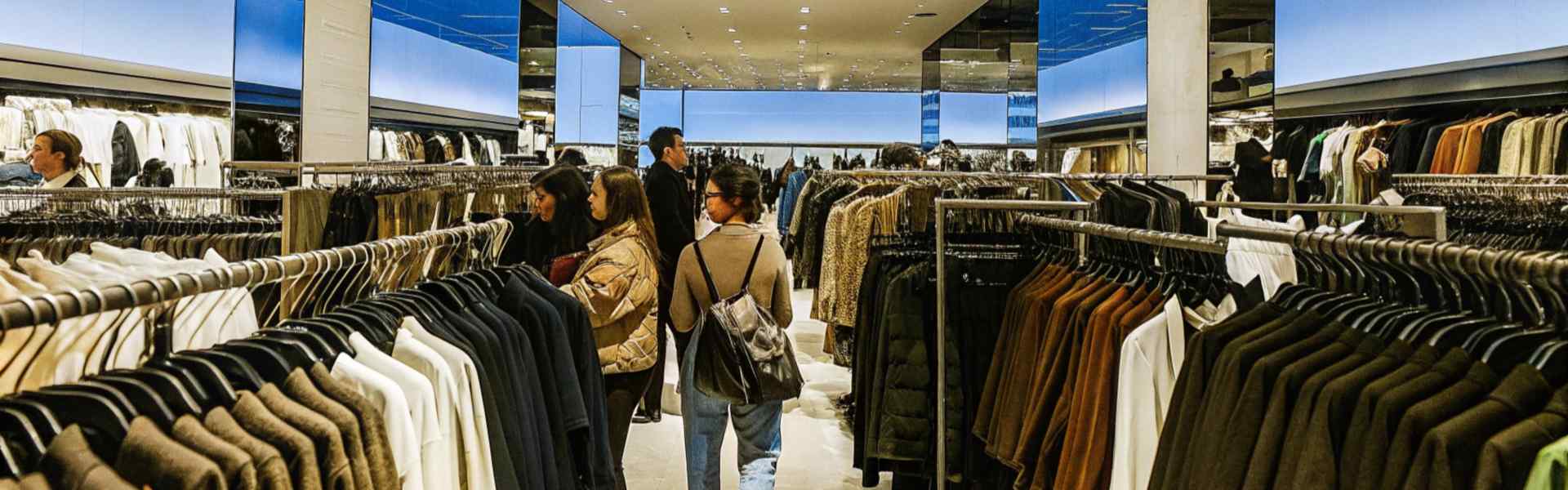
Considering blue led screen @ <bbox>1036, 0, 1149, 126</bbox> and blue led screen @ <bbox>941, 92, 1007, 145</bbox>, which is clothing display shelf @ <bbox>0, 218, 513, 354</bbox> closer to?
blue led screen @ <bbox>1036, 0, 1149, 126</bbox>

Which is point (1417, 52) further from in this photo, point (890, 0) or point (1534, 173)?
point (890, 0)

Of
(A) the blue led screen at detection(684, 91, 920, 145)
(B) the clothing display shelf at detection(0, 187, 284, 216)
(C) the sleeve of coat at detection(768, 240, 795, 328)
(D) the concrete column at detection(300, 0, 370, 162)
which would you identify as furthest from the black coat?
(A) the blue led screen at detection(684, 91, 920, 145)

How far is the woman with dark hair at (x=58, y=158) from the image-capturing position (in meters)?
4.55

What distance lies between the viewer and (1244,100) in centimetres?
697

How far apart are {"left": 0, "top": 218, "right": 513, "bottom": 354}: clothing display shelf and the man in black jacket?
305cm

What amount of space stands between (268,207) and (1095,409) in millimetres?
4678

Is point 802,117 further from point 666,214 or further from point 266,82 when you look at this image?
point 666,214

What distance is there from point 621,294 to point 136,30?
3360 millimetres

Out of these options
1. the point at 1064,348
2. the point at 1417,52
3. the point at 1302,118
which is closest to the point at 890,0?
the point at 1302,118

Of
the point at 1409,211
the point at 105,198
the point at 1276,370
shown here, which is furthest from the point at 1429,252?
the point at 105,198

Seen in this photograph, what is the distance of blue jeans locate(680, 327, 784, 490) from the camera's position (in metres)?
3.76

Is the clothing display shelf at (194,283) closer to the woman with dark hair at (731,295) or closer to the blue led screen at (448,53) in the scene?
the woman with dark hair at (731,295)

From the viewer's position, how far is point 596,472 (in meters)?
2.38

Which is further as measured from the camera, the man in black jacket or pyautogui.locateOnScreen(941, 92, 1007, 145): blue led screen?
pyautogui.locateOnScreen(941, 92, 1007, 145): blue led screen
